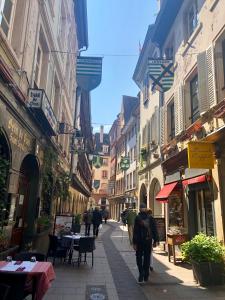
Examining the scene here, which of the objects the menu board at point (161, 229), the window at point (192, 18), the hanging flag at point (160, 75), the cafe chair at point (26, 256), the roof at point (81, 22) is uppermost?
the roof at point (81, 22)

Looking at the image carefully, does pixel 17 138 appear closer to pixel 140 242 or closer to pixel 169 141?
pixel 140 242

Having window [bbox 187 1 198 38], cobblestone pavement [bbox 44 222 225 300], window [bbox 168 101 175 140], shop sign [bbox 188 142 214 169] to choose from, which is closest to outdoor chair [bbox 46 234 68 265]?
cobblestone pavement [bbox 44 222 225 300]

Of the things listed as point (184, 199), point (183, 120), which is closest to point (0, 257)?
point (184, 199)

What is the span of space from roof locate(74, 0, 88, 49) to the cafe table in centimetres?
1707

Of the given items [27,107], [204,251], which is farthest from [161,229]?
[27,107]

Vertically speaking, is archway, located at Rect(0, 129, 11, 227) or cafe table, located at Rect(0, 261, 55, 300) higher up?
archway, located at Rect(0, 129, 11, 227)

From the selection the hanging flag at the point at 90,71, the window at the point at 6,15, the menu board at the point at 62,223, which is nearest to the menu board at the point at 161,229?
the menu board at the point at 62,223

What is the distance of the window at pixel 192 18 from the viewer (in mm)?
10963

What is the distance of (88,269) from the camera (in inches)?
331

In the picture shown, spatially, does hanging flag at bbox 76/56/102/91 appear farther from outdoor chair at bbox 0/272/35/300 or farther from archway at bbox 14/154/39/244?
outdoor chair at bbox 0/272/35/300

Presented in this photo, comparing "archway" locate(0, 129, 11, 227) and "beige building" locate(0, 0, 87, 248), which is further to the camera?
"beige building" locate(0, 0, 87, 248)

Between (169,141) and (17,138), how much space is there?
7.54 metres

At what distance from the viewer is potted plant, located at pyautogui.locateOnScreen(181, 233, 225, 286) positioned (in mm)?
6535

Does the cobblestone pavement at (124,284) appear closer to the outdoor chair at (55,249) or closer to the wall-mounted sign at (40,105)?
the outdoor chair at (55,249)
